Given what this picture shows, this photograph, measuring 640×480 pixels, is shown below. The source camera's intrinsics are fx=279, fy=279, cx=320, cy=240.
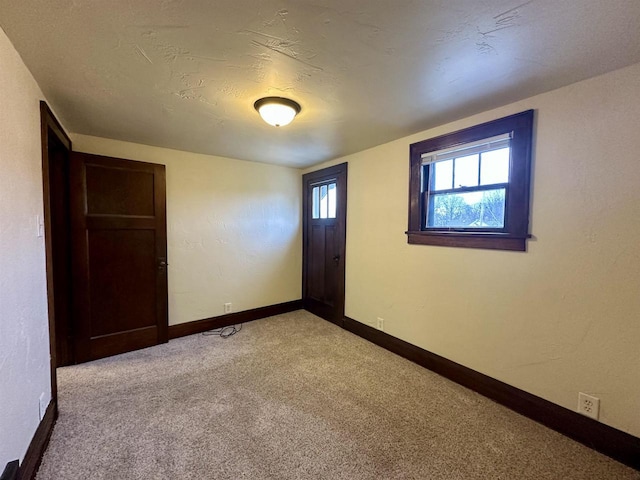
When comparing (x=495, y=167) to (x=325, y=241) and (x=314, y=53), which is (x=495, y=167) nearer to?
(x=314, y=53)

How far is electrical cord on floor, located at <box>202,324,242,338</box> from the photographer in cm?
348

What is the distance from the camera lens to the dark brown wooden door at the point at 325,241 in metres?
3.72

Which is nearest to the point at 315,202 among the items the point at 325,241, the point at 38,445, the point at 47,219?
the point at 325,241

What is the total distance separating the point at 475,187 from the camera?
233 centimetres

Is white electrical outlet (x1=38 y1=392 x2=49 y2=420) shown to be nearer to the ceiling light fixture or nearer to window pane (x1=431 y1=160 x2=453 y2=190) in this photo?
the ceiling light fixture

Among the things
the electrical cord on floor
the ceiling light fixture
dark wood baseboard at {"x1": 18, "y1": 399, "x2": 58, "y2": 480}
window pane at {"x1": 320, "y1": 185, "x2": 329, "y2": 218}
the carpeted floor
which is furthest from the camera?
window pane at {"x1": 320, "y1": 185, "x2": 329, "y2": 218}

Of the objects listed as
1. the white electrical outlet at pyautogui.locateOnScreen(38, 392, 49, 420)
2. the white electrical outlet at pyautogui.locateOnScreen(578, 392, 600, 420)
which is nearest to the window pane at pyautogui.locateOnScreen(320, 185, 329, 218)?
the white electrical outlet at pyautogui.locateOnScreen(578, 392, 600, 420)

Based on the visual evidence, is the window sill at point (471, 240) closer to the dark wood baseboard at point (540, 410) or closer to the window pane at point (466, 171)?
the window pane at point (466, 171)

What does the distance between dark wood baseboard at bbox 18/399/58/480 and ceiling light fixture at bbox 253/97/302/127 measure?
95.5 inches

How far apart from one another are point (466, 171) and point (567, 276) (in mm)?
1081

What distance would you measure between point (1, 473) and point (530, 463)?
2.65 m

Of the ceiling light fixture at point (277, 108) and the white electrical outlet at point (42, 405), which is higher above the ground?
the ceiling light fixture at point (277, 108)

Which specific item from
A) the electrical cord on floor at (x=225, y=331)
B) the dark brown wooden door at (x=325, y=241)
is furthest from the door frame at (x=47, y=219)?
the dark brown wooden door at (x=325, y=241)

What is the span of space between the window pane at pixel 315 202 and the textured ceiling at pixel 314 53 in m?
1.89
